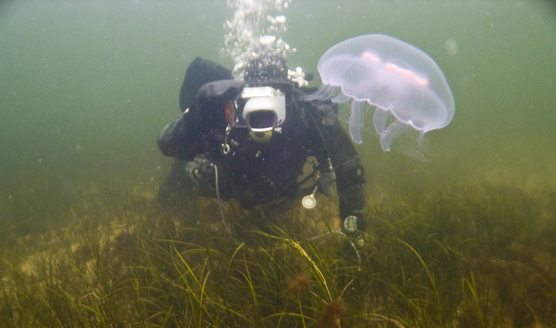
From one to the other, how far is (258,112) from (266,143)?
434 millimetres

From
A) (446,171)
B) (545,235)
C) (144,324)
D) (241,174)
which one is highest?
(241,174)

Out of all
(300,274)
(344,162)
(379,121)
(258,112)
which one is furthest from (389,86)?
(300,274)

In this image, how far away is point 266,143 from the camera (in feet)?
9.32

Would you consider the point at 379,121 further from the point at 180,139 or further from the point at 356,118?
the point at 180,139

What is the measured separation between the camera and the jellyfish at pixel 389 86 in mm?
2639

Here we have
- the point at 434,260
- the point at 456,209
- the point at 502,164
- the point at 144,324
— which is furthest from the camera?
the point at 502,164

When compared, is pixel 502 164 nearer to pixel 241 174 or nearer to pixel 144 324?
pixel 241 174

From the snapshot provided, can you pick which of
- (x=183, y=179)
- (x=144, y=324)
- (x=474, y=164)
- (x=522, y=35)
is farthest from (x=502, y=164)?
(x=522, y=35)

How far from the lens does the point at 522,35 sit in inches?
2623

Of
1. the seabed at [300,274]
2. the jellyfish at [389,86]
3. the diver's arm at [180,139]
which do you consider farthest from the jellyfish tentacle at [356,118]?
the diver's arm at [180,139]

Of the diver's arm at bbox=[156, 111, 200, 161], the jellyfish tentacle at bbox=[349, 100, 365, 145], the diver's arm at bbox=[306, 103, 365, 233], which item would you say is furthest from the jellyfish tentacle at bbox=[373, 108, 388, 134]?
the diver's arm at bbox=[156, 111, 200, 161]

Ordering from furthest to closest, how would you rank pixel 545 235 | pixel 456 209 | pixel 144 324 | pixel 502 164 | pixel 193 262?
pixel 502 164
pixel 456 209
pixel 545 235
pixel 193 262
pixel 144 324

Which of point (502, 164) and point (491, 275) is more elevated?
point (491, 275)

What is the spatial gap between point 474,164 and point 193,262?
10.4 metres
